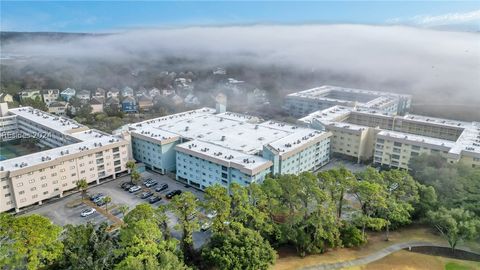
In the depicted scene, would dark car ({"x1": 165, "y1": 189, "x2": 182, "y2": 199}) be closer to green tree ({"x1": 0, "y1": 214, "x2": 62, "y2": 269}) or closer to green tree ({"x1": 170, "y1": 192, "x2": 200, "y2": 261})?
green tree ({"x1": 170, "y1": 192, "x2": 200, "y2": 261})

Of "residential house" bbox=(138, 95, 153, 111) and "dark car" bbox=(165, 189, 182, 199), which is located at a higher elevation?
"residential house" bbox=(138, 95, 153, 111)

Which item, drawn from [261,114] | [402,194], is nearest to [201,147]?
[402,194]

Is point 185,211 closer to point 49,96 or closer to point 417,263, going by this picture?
point 417,263

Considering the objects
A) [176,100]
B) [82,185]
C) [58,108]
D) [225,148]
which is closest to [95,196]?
[82,185]

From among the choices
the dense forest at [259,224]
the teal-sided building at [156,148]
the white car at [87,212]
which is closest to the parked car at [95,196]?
the white car at [87,212]

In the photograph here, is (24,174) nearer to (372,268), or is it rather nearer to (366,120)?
(372,268)

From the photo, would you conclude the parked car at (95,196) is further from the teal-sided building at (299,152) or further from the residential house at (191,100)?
the residential house at (191,100)

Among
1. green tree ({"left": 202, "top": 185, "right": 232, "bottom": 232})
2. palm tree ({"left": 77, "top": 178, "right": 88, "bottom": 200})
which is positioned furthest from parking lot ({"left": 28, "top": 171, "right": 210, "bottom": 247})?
green tree ({"left": 202, "top": 185, "right": 232, "bottom": 232})
